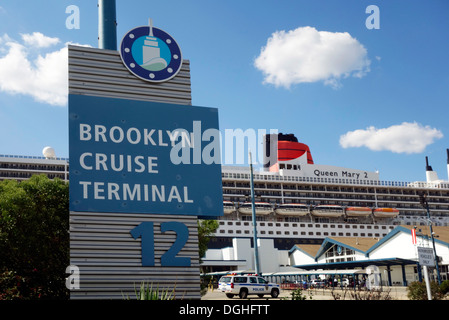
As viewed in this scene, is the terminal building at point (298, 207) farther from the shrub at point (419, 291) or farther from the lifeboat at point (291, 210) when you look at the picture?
the shrub at point (419, 291)

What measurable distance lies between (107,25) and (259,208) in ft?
224

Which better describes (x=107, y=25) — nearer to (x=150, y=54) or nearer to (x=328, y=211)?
(x=150, y=54)

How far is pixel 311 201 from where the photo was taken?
8700cm

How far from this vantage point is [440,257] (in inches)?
1596

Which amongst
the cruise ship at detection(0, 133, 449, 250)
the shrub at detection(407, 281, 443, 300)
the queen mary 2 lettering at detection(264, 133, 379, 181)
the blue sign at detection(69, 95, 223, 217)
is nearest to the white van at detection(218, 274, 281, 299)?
the shrub at detection(407, 281, 443, 300)

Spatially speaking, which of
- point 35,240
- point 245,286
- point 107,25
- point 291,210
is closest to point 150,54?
point 107,25

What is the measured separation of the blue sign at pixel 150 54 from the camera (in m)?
11.6

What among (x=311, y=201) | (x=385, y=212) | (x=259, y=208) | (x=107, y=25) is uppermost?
Answer: (x=311, y=201)

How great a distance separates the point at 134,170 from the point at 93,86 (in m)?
2.17

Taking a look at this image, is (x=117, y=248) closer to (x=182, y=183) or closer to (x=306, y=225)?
(x=182, y=183)

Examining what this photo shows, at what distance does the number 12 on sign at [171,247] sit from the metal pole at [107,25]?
16.0ft

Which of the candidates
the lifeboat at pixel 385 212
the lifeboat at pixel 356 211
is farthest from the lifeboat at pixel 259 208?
the lifeboat at pixel 385 212
